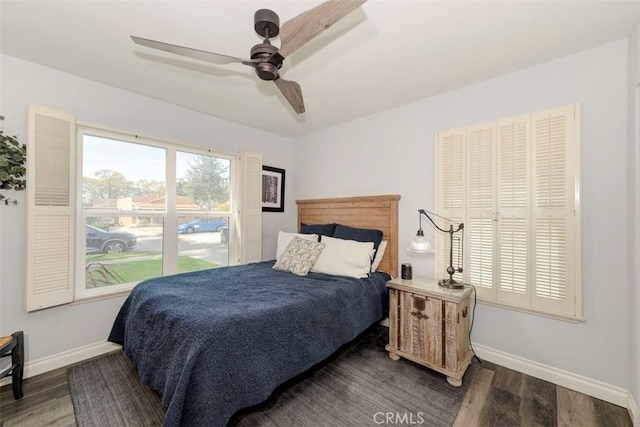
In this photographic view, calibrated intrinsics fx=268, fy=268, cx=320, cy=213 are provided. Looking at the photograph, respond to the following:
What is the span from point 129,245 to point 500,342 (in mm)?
3552

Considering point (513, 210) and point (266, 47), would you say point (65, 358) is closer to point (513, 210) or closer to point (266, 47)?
point (266, 47)

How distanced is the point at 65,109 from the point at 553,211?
13.4ft

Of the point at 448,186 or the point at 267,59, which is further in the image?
the point at 448,186

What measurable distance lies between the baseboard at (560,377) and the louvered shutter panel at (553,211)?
0.47 meters

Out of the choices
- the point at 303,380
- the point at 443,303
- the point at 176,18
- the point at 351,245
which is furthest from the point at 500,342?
the point at 176,18

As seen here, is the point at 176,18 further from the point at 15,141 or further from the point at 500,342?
the point at 500,342

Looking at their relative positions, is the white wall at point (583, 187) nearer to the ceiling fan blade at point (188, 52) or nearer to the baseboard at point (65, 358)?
the ceiling fan blade at point (188, 52)

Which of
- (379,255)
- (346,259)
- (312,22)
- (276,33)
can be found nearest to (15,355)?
(346,259)

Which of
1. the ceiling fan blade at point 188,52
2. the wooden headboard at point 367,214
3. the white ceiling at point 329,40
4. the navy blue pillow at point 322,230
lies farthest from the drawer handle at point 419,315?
the ceiling fan blade at point 188,52

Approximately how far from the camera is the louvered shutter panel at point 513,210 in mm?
2148

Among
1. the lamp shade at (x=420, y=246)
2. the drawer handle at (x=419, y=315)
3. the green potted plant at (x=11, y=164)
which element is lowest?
the drawer handle at (x=419, y=315)

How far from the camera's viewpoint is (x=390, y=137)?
302 cm

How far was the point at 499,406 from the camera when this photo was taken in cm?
176

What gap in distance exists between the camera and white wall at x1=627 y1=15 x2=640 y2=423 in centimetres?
160
